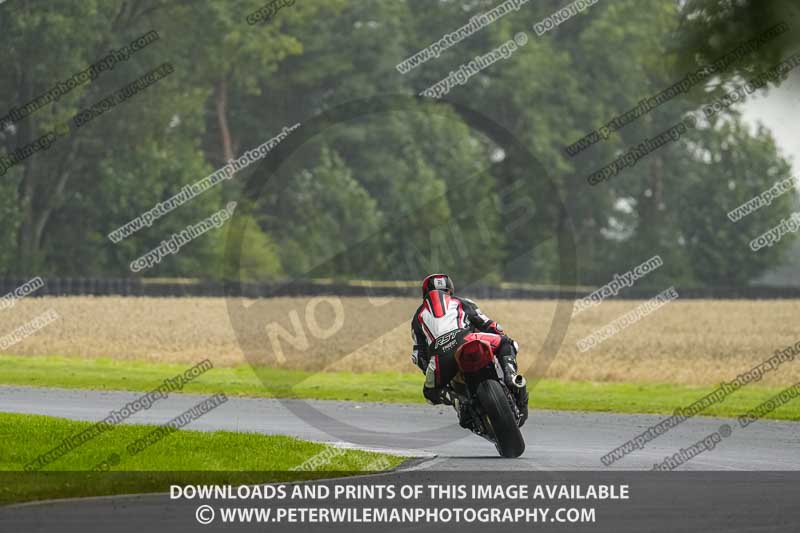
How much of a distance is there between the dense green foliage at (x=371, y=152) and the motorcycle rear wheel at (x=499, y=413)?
4656 cm

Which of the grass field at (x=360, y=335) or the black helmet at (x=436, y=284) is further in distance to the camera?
the grass field at (x=360, y=335)

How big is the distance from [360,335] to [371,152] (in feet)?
167

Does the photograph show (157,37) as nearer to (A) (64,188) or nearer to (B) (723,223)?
(A) (64,188)

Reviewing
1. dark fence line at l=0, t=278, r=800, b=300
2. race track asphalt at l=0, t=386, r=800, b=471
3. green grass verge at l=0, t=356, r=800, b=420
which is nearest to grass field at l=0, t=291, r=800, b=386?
dark fence line at l=0, t=278, r=800, b=300

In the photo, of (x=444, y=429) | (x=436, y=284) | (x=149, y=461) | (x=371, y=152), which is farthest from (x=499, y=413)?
(x=371, y=152)

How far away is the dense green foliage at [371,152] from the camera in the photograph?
245ft

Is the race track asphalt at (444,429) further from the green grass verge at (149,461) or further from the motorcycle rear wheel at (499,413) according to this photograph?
the green grass verge at (149,461)

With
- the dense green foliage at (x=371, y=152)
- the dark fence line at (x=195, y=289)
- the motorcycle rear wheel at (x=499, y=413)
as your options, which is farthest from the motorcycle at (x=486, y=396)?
the dense green foliage at (x=371, y=152)

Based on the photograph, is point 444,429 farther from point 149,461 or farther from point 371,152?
point 371,152

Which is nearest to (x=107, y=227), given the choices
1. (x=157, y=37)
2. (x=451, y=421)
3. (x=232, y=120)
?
(x=157, y=37)

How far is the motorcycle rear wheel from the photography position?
15.5 m

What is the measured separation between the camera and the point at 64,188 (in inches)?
3049

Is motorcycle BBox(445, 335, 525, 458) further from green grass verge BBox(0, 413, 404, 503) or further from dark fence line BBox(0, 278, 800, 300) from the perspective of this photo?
dark fence line BBox(0, 278, 800, 300)

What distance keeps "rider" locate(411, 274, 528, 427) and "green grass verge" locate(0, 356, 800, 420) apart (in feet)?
33.5
